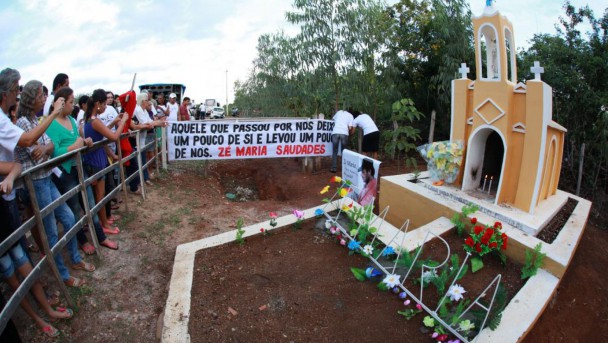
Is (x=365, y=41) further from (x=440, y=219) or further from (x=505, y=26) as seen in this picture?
(x=440, y=219)

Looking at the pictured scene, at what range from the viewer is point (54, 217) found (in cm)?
326

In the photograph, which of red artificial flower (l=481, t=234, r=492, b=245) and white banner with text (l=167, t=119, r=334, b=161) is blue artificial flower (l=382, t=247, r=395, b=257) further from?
white banner with text (l=167, t=119, r=334, b=161)

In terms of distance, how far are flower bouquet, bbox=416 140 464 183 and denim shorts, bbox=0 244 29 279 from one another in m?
5.15

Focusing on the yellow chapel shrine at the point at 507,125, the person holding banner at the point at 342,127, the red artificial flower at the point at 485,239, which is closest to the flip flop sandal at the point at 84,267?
the red artificial flower at the point at 485,239

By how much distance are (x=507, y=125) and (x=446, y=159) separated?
0.99 m

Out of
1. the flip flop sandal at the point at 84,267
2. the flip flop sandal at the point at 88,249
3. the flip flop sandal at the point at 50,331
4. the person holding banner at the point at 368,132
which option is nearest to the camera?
the flip flop sandal at the point at 50,331

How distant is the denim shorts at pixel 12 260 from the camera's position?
2.56 metres

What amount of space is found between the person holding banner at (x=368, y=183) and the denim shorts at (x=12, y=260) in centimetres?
427

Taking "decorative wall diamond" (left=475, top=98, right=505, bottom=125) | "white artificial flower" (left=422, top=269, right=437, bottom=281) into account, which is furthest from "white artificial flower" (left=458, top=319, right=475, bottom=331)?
"decorative wall diamond" (left=475, top=98, right=505, bottom=125)

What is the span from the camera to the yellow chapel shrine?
4.50 metres

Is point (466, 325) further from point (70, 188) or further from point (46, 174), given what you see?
point (70, 188)

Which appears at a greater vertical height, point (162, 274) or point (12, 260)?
point (12, 260)

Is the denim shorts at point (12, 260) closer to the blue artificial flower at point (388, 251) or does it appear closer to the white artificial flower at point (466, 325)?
the blue artificial flower at point (388, 251)

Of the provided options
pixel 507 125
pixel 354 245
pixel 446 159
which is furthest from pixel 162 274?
pixel 507 125
